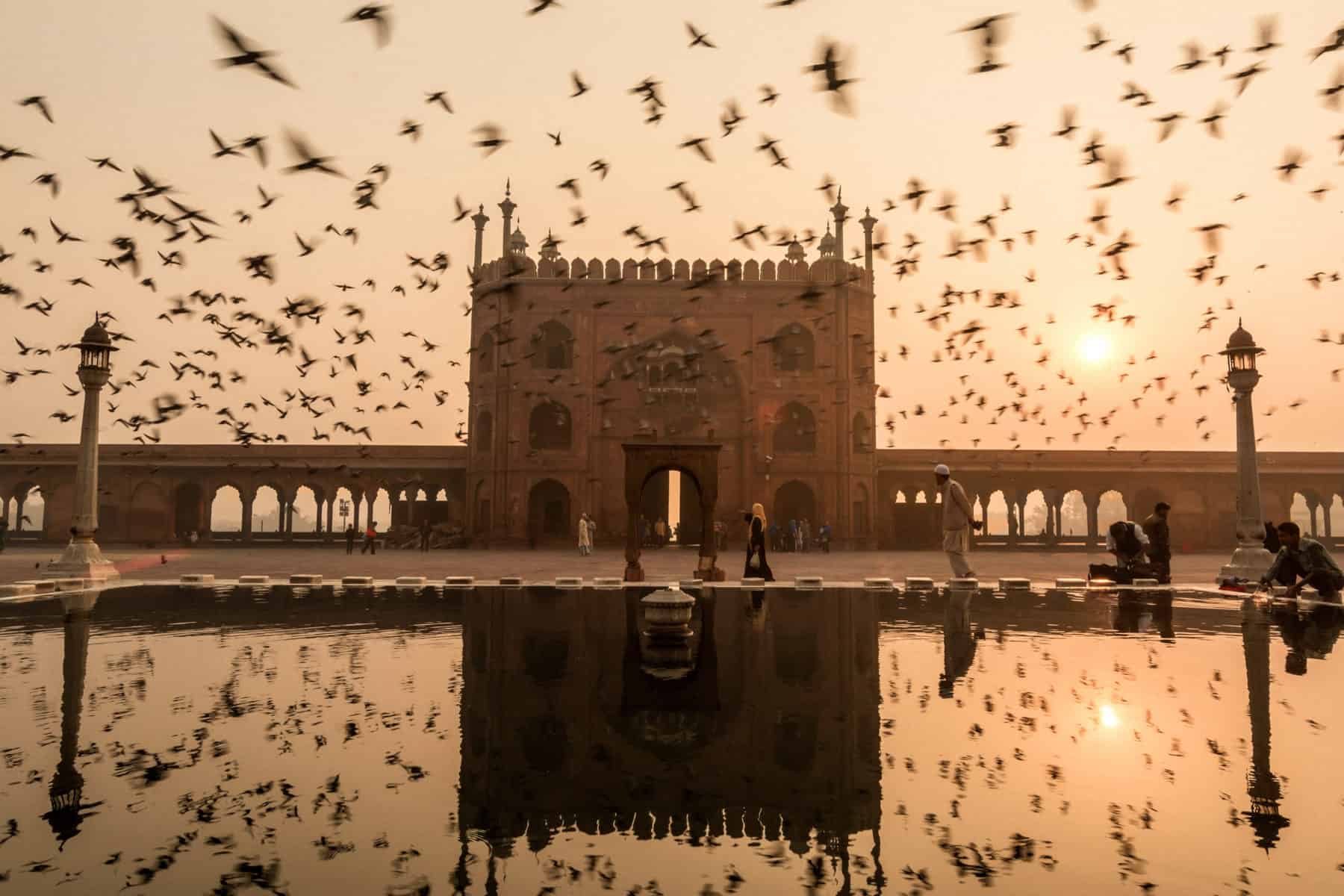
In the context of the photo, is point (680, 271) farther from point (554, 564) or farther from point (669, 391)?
point (554, 564)

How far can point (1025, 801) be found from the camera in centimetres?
357

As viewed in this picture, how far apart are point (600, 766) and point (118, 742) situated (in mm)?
2492

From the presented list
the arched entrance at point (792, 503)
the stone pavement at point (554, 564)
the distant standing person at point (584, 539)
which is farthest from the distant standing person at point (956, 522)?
the arched entrance at point (792, 503)

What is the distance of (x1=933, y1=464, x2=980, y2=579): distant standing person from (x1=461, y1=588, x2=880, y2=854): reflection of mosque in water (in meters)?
5.11

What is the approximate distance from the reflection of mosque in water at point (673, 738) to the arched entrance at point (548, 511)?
2296cm

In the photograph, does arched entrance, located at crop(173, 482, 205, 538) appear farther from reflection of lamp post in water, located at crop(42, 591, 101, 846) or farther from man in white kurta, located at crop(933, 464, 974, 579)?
man in white kurta, located at crop(933, 464, 974, 579)

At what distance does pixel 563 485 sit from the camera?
31.4 meters

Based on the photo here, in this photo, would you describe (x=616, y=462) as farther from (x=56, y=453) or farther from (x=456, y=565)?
(x=56, y=453)

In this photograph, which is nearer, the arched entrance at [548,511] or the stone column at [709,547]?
the stone column at [709,547]

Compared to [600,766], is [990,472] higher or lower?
higher

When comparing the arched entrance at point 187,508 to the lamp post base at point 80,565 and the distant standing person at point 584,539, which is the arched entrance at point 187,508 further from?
the lamp post base at point 80,565

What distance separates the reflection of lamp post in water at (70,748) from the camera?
3.31 meters

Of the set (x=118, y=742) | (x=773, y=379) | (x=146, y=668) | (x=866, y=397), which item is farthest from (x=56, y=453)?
(x=118, y=742)

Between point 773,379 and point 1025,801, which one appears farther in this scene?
point 773,379
